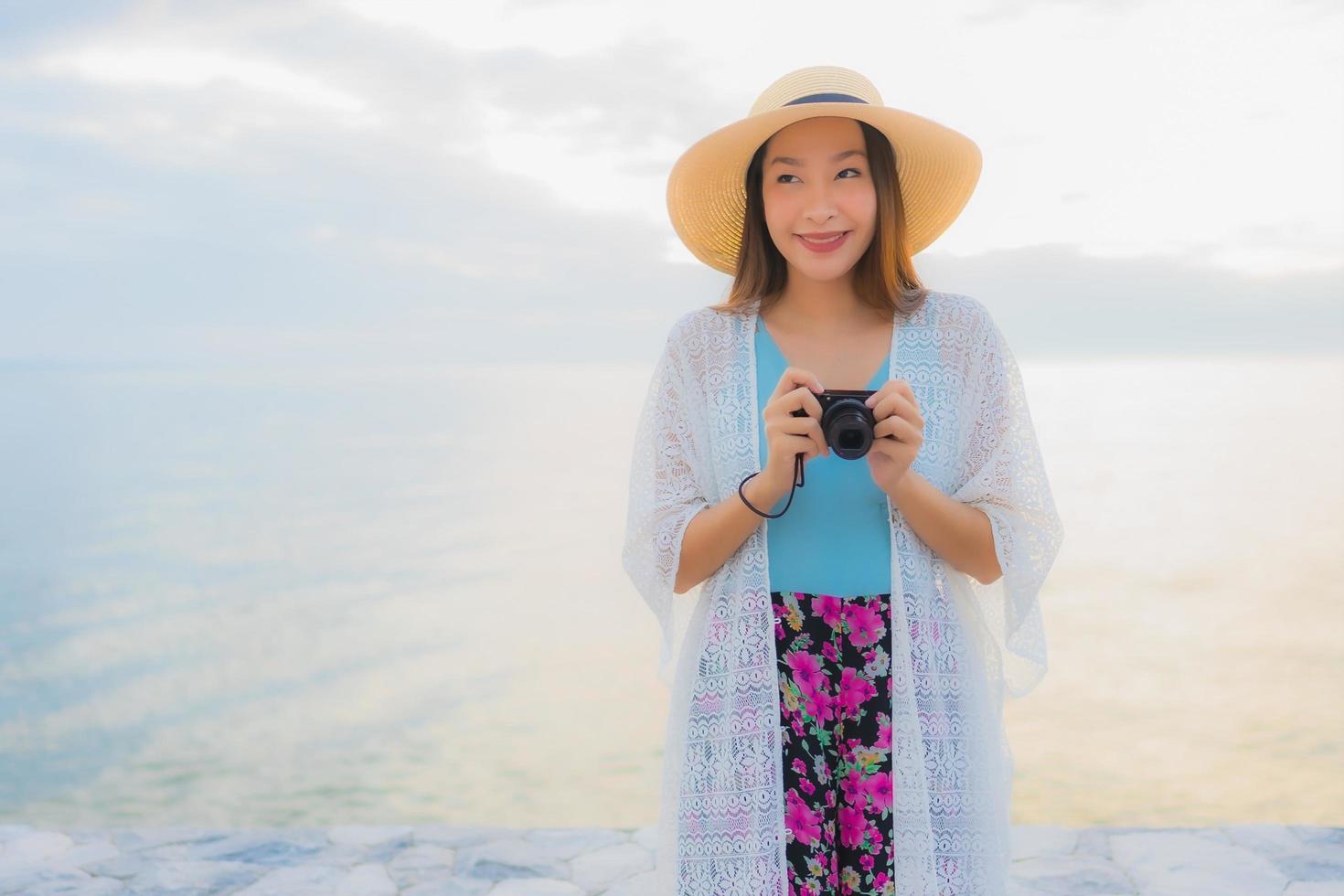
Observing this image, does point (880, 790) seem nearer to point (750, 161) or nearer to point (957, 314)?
point (957, 314)

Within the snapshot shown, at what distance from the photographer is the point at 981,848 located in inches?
60.6

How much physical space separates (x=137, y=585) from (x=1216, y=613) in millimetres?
8391

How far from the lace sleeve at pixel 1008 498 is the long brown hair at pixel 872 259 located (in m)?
0.14

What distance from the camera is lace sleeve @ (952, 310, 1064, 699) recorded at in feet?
5.13

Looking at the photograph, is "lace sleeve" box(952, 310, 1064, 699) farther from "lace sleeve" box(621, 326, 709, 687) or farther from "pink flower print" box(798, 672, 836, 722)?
"lace sleeve" box(621, 326, 709, 687)

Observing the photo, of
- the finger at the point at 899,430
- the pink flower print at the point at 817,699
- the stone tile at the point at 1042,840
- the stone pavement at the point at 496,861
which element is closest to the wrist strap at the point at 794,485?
the finger at the point at 899,430

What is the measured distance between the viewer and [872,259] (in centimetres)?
168

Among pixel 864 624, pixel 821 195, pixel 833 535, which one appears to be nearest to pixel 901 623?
pixel 864 624

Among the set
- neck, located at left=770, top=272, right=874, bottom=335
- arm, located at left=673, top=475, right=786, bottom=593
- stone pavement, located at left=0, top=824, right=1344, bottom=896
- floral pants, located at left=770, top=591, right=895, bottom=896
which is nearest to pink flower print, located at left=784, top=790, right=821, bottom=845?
floral pants, located at left=770, top=591, right=895, bottom=896

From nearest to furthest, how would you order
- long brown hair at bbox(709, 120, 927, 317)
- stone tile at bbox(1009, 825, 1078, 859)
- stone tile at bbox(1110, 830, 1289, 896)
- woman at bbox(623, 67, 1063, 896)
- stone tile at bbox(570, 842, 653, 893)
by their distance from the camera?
woman at bbox(623, 67, 1063, 896)
long brown hair at bbox(709, 120, 927, 317)
stone tile at bbox(1110, 830, 1289, 896)
stone tile at bbox(570, 842, 653, 893)
stone tile at bbox(1009, 825, 1078, 859)

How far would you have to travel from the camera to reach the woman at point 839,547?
1513 mm

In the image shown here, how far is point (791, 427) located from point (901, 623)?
32cm

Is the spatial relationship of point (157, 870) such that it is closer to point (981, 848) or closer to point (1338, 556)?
point (981, 848)

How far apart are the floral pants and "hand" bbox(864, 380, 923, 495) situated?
22 cm
